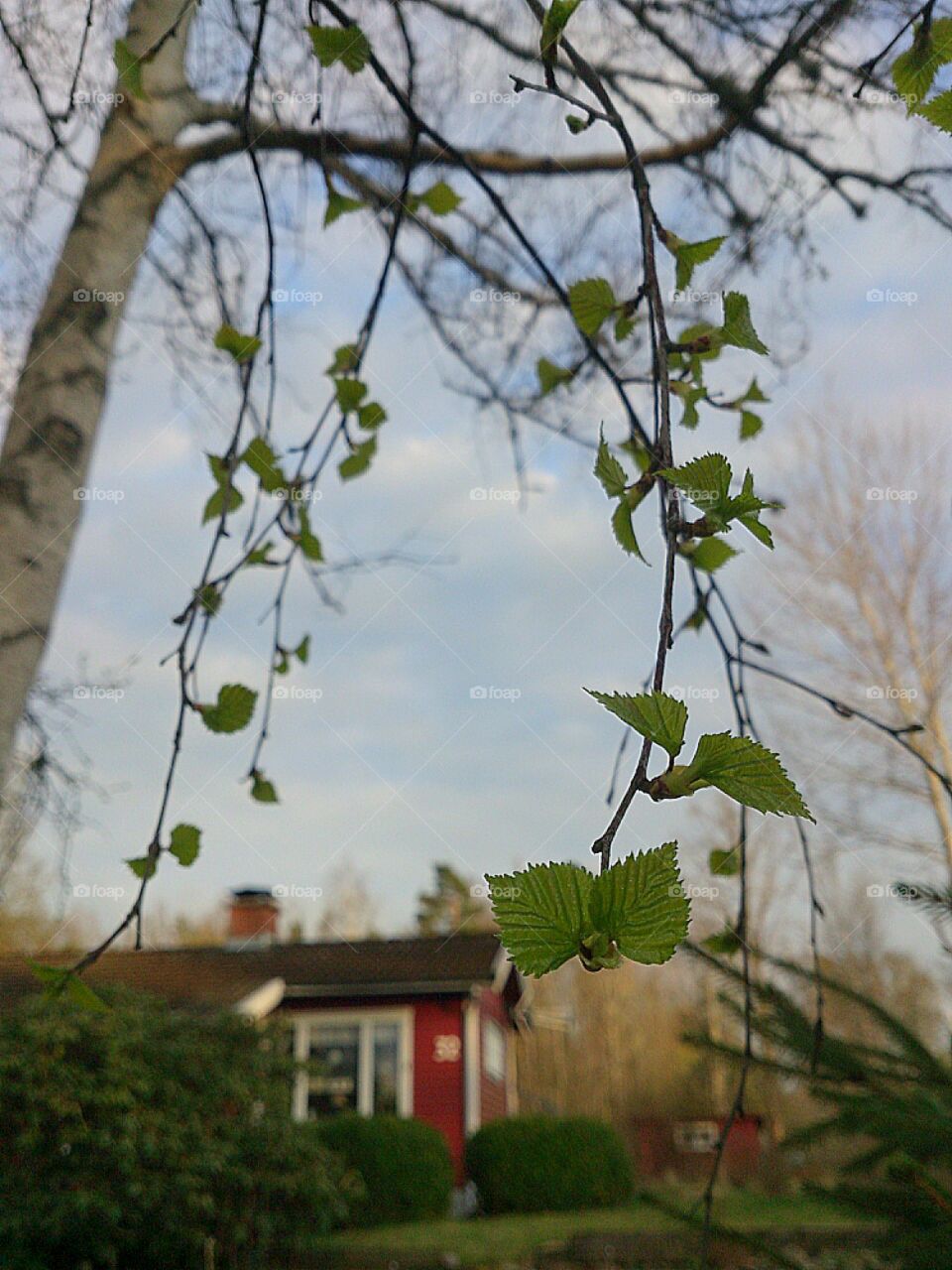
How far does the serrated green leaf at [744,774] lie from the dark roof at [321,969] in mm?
9314

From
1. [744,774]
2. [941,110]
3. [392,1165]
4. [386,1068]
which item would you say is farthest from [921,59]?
[386,1068]

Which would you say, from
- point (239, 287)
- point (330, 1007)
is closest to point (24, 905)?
point (239, 287)

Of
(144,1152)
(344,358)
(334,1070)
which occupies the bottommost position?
(144,1152)

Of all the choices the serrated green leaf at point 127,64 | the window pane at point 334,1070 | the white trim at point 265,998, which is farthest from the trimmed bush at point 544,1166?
the serrated green leaf at point 127,64

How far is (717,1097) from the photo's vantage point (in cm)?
1783

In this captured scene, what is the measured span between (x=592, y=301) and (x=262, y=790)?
554 millimetres

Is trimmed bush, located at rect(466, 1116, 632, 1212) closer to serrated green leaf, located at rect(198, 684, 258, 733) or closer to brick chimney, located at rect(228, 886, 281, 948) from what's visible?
brick chimney, located at rect(228, 886, 281, 948)

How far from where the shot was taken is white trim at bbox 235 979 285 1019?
9141 millimetres

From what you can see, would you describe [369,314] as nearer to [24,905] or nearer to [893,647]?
[24,905]

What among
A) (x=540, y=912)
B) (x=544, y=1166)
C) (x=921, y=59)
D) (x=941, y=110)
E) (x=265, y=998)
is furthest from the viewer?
(x=265, y=998)

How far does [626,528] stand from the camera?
0.56m

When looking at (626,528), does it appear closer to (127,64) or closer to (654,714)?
(654,714)

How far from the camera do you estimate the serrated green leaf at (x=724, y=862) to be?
805 mm

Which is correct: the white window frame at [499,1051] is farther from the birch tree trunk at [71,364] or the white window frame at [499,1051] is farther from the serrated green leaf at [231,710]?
the serrated green leaf at [231,710]
